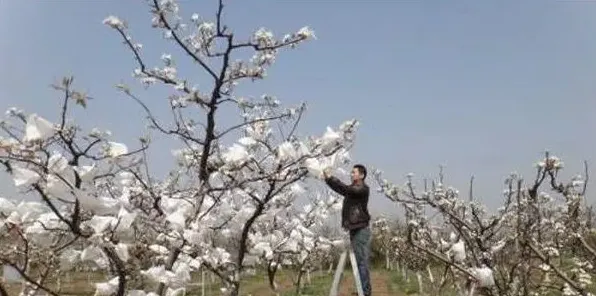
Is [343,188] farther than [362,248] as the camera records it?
No

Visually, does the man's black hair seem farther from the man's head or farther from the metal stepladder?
the metal stepladder

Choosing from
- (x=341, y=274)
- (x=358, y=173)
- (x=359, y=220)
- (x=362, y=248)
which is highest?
(x=358, y=173)

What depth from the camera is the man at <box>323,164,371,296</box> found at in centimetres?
548

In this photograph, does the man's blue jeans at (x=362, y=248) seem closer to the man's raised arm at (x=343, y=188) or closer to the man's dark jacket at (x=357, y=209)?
the man's dark jacket at (x=357, y=209)

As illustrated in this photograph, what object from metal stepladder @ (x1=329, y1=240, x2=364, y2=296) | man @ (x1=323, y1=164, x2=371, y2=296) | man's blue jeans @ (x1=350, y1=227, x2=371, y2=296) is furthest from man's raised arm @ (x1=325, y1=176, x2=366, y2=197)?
metal stepladder @ (x1=329, y1=240, x2=364, y2=296)

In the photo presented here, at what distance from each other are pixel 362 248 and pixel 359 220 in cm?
25

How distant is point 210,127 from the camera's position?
408 cm

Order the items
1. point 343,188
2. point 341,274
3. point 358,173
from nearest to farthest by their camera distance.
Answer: point 343,188, point 358,173, point 341,274

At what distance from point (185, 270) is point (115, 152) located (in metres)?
0.96

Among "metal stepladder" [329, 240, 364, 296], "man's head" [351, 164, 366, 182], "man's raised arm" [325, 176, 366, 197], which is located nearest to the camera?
"man's raised arm" [325, 176, 366, 197]

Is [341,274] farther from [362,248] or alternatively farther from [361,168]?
[361,168]

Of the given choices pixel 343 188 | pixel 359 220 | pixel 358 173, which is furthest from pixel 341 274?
pixel 343 188

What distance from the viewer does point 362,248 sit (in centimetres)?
568

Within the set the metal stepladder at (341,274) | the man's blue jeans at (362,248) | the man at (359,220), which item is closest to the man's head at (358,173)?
the man at (359,220)
